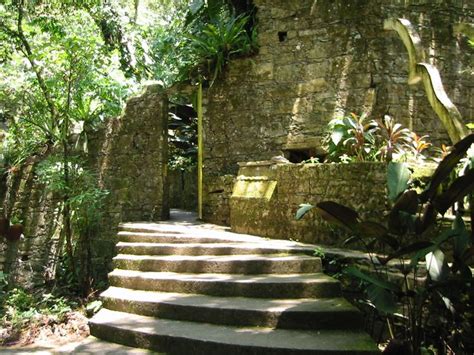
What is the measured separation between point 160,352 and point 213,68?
4808 mm

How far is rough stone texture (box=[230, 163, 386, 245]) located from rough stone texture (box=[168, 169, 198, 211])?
296 centimetres

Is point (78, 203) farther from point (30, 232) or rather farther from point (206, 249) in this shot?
point (206, 249)

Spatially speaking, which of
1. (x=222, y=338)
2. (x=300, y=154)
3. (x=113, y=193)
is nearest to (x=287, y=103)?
(x=300, y=154)

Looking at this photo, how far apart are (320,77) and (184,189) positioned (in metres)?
3.59

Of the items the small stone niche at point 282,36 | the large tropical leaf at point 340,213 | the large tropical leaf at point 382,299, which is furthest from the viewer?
the small stone niche at point 282,36

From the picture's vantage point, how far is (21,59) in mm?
6336

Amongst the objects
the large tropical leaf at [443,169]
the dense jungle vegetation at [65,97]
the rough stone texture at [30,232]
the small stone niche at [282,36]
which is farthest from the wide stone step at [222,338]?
the small stone niche at [282,36]

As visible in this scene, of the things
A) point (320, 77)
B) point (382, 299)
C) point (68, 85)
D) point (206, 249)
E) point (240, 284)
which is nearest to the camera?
point (382, 299)

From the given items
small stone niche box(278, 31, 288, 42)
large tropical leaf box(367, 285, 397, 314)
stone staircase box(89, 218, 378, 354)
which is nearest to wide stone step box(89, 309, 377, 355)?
stone staircase box(89, 218, 378, 354)

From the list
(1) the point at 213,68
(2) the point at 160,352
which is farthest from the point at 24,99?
(2) the point at 160,352

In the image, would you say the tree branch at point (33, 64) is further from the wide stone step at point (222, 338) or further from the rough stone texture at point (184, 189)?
the wide stone step at point (222, 338)

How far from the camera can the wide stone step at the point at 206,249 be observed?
400 cm

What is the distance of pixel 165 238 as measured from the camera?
4703mm

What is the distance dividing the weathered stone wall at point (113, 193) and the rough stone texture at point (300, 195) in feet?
4.69
